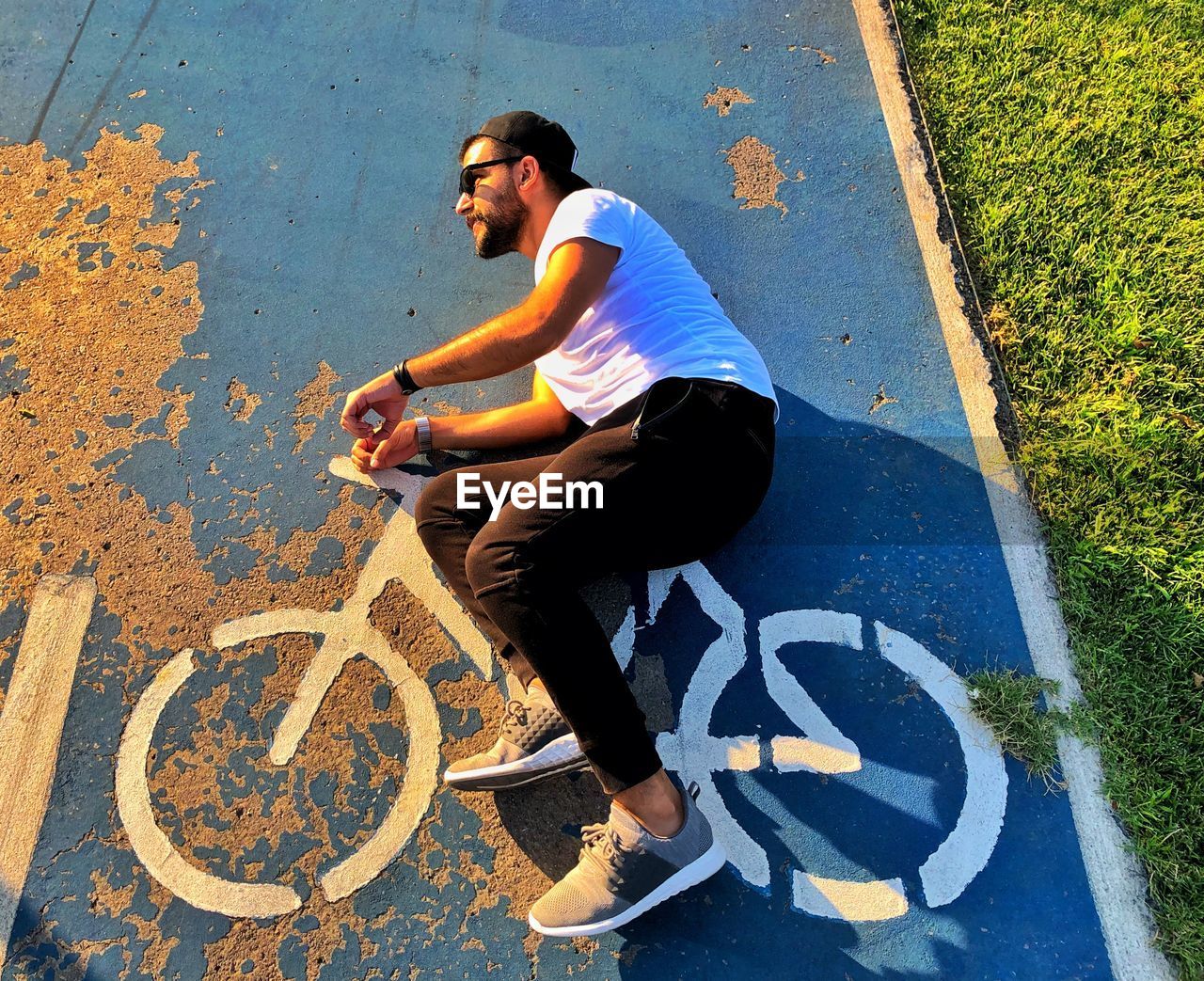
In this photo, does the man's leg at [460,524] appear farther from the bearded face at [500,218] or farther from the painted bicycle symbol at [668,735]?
the bearded face at [500,218]

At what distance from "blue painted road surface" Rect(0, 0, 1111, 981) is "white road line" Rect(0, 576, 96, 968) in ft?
0.08

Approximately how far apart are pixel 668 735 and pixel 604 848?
1.57 ft

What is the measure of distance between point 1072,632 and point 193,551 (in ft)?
11.0

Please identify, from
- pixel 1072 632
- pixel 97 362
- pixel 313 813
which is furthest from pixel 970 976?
pixel 97 362

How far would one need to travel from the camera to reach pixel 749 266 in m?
3.65

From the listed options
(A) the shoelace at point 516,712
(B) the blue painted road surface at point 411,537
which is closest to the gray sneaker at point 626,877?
(B) the blue painted road surface at point 411,537

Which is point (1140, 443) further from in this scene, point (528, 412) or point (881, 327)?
point (528, 412)

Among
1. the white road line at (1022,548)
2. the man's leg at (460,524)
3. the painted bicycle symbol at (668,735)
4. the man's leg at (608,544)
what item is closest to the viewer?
the man's leg at (608,544)

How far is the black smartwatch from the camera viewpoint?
282 centimetres

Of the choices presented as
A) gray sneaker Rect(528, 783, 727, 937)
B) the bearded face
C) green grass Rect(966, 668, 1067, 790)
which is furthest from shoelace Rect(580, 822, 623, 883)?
the bearded face

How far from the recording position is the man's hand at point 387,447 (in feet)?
10.2
